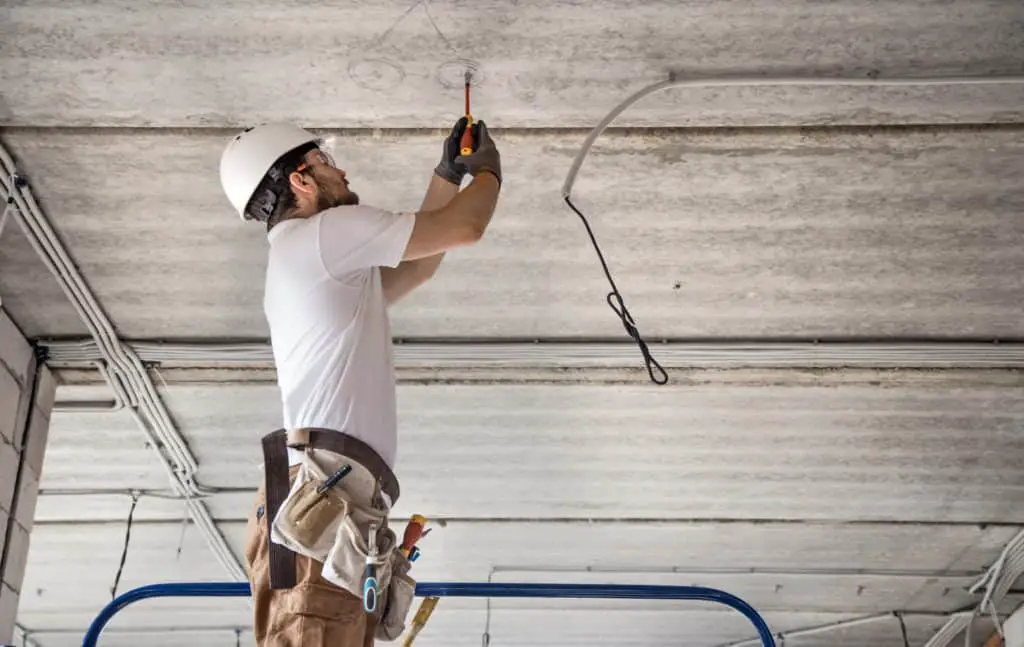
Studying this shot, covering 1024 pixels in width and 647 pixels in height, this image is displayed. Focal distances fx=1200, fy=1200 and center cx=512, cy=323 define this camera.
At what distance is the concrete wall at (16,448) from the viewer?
4.78 m

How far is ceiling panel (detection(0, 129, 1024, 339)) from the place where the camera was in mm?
3986

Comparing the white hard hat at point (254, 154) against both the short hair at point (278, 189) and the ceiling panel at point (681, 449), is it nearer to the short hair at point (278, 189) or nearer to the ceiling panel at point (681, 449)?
the short hair at point (278, 189)

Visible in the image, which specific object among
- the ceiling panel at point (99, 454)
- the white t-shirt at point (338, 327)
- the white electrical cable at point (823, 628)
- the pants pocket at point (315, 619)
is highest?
the ceiling panel at point (99, 454)

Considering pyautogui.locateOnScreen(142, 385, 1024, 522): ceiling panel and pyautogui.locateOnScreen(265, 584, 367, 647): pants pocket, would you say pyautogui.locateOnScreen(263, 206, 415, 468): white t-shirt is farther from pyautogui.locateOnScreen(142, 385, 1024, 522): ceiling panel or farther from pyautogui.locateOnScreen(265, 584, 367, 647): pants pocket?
pyautogui.locateOnScreen(142, 385, 1024, 522): ceiling panel

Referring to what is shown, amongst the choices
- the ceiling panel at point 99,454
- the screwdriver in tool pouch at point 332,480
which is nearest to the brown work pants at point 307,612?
the screwdriver in tool pouch at point 332,480

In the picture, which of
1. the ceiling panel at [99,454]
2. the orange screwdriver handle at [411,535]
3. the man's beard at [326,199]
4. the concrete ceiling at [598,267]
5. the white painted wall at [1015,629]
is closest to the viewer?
the orange screwdriver handle at [411,535]

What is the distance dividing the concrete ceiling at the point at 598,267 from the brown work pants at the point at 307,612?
5.35 feet

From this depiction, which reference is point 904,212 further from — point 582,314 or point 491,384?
point 491,384

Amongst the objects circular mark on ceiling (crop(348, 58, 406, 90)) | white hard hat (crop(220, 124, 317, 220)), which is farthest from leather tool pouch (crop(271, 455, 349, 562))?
circular mark on ceiling (crop(348, 58, 406, 90))

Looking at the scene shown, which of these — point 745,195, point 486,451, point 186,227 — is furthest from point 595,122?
point 486,451

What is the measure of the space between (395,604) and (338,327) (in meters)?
0.66

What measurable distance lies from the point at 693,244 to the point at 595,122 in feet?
2.60

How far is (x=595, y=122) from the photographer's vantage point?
386cm

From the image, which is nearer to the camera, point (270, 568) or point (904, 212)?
point (270, 568)
